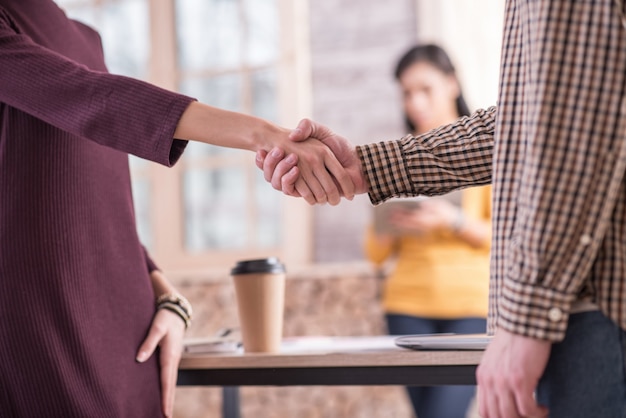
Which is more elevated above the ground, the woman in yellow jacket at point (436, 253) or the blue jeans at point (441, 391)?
the woman in yellow jacket at point (436, 253)

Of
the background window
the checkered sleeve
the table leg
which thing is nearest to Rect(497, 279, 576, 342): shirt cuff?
the checkered sleeve

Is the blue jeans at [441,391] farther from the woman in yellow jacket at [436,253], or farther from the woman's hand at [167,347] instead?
the woman's hand at [167,347]

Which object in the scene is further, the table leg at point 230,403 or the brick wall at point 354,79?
the brick wall at point 354,79

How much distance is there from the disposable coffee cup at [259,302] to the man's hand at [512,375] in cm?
71

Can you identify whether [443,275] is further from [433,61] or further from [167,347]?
[167,347]

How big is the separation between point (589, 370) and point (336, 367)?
61 centimetres

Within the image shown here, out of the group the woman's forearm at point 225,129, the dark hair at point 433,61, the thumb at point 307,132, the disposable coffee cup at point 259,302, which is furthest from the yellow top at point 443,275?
the woman's forearm at point 225,129

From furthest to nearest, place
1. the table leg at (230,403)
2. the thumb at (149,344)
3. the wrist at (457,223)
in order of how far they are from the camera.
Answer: the wrist at (457,223)
the table leg at (230,403)
the thumb at (149,344)

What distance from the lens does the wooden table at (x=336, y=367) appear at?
1.33 meters

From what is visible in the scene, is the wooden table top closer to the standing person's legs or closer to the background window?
the standing person's legs

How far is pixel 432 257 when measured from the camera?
9.05ft

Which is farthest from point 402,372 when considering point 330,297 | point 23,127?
point 330,297

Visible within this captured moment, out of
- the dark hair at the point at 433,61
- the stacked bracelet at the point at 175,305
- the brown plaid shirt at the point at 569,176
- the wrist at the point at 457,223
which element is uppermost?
the dark hair at the point at 433,61

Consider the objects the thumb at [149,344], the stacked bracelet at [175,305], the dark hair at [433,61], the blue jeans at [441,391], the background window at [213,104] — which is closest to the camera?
the thumb at [149,344]
